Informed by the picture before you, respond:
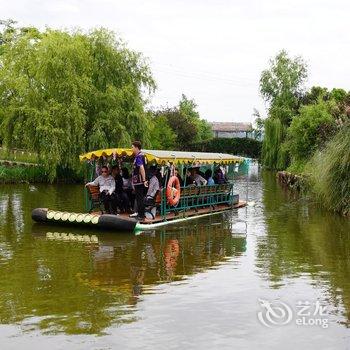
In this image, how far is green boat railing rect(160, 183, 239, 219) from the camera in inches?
672

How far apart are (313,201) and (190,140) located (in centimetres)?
4980

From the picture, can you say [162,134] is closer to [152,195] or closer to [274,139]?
[274,139]

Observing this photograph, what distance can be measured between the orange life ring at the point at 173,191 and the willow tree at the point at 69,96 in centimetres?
1555

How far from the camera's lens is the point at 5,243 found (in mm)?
13539

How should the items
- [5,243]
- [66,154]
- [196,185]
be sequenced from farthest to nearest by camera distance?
[66,154] < [196,185] < [5,243]

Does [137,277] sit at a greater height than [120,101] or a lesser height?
lesser

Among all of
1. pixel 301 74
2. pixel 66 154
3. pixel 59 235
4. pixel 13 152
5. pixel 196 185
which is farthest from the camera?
pixel 301 74

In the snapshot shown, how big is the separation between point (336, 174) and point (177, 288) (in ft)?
34.5

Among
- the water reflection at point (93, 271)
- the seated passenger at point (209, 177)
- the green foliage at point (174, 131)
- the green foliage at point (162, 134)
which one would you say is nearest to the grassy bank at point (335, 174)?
the seated passenger at point (209, 177)

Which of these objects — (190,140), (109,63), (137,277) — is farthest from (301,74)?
(137,277)

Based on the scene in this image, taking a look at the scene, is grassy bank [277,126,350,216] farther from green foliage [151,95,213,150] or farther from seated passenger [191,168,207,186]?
green foliage [151,95,213,150]

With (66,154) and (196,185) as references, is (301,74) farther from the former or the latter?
(196,185)

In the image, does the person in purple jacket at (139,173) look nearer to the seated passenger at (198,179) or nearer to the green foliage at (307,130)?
the seated passenger at (198,179)

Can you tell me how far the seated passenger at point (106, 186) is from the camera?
16578 mm
